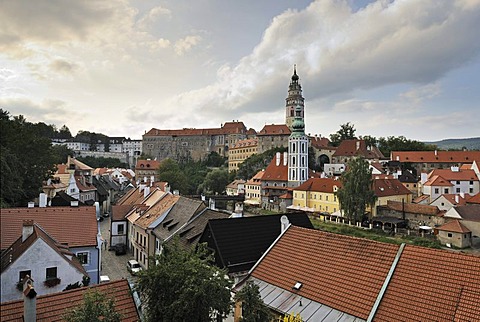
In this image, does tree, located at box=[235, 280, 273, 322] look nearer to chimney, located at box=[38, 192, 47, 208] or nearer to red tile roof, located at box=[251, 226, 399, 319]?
red tile roof, located at box=[251, 226, 399, 319]

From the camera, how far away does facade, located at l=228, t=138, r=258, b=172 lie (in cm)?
8819

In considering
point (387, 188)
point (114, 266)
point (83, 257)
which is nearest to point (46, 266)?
point (83, 257)

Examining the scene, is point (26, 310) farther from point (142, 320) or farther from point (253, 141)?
point (253, 141)

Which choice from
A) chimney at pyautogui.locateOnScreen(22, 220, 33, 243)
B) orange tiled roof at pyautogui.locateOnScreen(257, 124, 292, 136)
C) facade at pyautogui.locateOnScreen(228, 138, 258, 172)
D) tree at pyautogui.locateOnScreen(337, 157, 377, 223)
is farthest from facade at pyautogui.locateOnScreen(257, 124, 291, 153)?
chimney at pyautogui.locateOnScreen(22, 220, 33, 243)

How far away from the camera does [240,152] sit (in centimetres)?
9119

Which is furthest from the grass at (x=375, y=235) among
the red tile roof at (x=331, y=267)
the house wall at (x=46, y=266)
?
the house wall at (x=46, y=266)

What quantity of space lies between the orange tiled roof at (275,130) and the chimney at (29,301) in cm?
7996

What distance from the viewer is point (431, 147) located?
77812mm

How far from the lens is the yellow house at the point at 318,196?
141ft

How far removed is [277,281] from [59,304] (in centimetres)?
650

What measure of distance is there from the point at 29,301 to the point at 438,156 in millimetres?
69570

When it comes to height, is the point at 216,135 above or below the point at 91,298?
above

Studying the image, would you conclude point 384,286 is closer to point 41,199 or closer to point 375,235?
point 41,199

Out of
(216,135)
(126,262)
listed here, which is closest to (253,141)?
(216,135)
